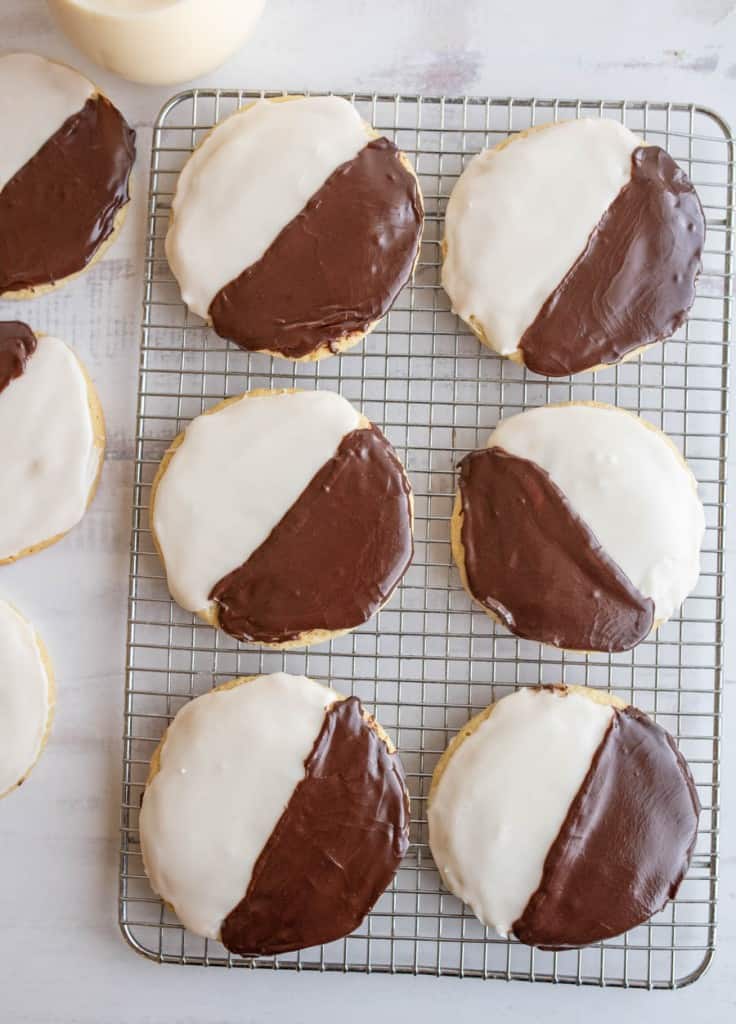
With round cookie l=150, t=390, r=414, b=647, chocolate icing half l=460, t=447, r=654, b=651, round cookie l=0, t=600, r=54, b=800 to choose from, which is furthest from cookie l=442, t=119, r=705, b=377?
round cookie l=0, t=600, r=54, b=800

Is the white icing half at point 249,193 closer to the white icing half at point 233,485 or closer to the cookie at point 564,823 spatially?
the white icing half at point 233,485

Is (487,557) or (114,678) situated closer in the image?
(487,557)

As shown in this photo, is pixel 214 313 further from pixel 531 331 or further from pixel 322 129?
pixel 531 331

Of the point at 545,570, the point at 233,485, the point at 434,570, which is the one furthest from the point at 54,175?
the point at 545,570

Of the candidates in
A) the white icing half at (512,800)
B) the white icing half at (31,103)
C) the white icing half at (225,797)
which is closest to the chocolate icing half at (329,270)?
the white icing half at (31,103)

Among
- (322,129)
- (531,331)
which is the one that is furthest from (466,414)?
(322,129)

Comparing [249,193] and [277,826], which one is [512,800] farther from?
[249,193]

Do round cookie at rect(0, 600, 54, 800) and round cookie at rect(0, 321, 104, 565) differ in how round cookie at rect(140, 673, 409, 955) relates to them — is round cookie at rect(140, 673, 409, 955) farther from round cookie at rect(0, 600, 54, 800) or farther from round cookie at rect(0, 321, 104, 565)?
round cookie at rect(0, 321, 104, 565)
